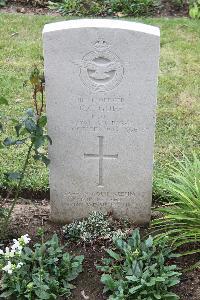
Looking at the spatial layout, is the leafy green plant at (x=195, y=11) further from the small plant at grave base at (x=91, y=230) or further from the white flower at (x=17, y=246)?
the white flower at (x=17, y=246)

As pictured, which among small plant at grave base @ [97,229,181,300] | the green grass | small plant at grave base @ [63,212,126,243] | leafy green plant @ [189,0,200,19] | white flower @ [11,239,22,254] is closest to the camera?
white flower @ [11,239,22,254]

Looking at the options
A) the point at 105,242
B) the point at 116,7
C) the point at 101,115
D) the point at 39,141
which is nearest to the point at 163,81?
the point at 116,7

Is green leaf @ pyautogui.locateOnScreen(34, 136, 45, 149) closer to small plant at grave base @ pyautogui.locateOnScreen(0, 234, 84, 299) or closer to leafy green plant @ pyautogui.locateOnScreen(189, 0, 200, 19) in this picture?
small plant at grave base @ pyautogui.locateOnScreen(0, 234, 84, 299)

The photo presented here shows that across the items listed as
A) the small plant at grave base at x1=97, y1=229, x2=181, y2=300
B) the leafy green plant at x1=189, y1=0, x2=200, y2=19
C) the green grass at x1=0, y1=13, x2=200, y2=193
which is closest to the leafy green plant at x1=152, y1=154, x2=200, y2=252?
the small plant at grave base at x1=97, y1=229, x2=181, y2=300

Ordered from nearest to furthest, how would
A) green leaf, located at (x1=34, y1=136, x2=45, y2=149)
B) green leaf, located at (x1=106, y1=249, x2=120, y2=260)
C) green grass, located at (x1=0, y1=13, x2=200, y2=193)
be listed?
green leaf, located at (x1=34, y1=136, x2=45, y2=149) < green leaf, located at (x1=106, y1=249, x2=120, y2=260) < green grass, located at (x1=0, y1=13, x2=200, y2=193)

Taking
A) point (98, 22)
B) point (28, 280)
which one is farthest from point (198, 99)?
point (28, 280)

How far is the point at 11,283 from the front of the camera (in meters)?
3.92

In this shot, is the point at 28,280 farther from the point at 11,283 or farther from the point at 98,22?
the point at 98,22

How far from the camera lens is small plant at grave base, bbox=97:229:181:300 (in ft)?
12.7

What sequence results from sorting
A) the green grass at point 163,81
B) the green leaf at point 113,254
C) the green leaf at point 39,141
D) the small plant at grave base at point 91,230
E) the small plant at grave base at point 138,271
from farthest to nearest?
the green grass at point 163,81 → the small plant at grave base at point 91,230 → the green leaf at point 113,254 → the green leaf at point 39,141 → the small plant at grave base at point 138,271

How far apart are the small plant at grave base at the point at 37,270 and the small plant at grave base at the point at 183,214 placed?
0.67 metres

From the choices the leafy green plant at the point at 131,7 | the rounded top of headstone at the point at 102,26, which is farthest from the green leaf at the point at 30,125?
the leafy green plant at the point at 131,7

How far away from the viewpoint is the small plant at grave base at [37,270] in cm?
381

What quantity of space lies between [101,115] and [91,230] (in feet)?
2.79
